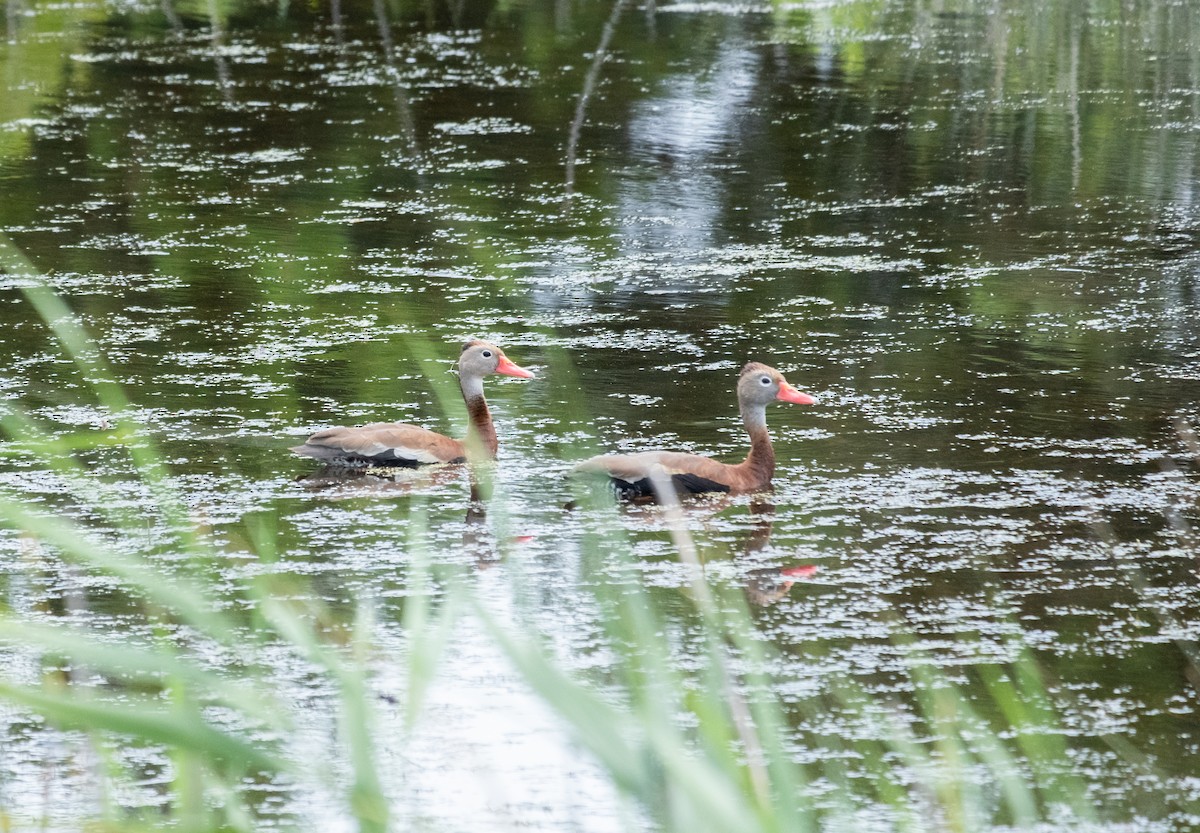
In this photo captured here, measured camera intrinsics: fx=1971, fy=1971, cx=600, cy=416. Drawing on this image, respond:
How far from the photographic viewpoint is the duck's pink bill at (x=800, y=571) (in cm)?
749

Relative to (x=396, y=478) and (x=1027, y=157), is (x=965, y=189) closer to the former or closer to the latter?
(x=1027, y=157)

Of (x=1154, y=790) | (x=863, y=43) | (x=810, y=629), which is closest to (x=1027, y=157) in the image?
(x=863, y=43)

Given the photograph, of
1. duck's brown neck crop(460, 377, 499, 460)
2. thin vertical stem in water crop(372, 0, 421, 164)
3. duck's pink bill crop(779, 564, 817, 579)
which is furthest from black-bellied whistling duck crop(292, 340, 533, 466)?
thin vertical stem in water crop(372, 0, 421, 164)

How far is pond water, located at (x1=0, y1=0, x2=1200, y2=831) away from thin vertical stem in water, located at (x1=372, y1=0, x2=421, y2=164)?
0.27 ft

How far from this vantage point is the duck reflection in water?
23.9 ft

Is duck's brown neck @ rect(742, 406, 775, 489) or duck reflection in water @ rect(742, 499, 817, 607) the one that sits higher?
duck's brown neck @ rect(742, 406, 775, 489)

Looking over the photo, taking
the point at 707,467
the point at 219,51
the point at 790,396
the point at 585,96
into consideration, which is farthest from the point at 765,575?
the point at 219,51

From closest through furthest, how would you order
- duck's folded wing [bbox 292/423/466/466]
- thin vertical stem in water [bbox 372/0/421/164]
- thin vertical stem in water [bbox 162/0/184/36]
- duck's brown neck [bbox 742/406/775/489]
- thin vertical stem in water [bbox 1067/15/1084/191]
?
duck's brown neck [bbox 742/406/775/489], duck's folded wing [bbox 292/423/466/466], thin vertical stem in water [bbox 1067/15/1084/191], thin vertical stem in water [bbox 372/0/421/164], thin vertical stem in water [bbox 162/0/184/36]

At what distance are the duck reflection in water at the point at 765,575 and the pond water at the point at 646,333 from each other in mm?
23

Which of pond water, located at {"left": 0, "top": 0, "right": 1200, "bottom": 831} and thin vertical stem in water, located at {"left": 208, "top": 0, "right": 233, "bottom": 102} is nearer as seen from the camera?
pond water, located at {"left": 0, "top": 0, "right": 1200, "bottom": 831}

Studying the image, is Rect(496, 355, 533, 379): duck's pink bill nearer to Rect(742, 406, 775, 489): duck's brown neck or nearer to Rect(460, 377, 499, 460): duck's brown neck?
Rect(460, 377, 499, 460): duck's brown neck

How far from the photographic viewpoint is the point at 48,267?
44.0ft

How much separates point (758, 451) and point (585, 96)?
1262 centimetres

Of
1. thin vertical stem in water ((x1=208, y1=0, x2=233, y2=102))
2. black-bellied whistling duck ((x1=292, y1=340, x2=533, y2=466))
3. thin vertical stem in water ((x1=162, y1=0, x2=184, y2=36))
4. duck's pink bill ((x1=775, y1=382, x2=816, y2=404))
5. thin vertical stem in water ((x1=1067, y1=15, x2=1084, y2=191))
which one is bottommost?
thin vertical stem in water ((x1=1067, y1=15, x2=1084, y2=191))
